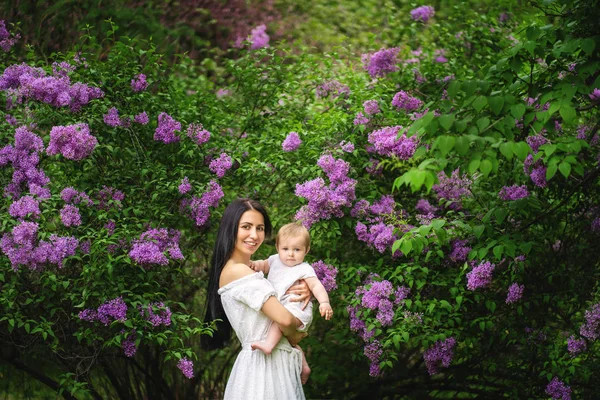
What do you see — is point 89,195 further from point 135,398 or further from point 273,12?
point 273,12

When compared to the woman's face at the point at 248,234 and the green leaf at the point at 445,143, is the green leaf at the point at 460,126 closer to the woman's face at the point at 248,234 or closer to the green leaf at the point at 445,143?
the green leaf at the point at 445,143

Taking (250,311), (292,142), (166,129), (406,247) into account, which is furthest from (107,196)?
(406,247)

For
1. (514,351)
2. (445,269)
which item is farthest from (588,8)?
(514,351)

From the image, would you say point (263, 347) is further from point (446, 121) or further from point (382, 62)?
point (382, 62)

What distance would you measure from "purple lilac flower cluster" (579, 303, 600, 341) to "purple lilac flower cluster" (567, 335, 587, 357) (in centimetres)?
5

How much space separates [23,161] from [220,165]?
37.3 inches

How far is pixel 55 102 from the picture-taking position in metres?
4.00

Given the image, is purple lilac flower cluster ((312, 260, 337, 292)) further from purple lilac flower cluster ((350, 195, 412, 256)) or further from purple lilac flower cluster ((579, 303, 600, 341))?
purple lilac flower cluster ((579, 303, 600, 341))

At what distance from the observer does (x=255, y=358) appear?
3.07 metres

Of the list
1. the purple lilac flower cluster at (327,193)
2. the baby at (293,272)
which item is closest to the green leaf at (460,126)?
the baby at (293,272)

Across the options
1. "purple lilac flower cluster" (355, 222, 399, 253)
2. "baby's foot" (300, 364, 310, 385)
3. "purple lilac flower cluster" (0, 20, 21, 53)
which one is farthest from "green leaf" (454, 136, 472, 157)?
"purple lilac flower cluster" (0, 20, 21, 53)

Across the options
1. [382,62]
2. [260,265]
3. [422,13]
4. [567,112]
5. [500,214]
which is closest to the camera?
[567,112]

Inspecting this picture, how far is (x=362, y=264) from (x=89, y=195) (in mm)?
1433

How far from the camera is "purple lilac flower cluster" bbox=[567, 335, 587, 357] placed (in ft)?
12.5
